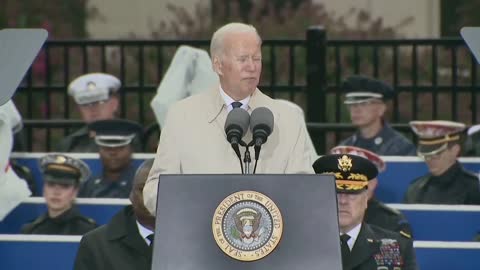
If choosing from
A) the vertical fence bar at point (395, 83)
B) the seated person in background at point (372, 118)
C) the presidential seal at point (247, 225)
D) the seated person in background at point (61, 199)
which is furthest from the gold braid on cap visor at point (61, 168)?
the presidential seal at point (247, 225)

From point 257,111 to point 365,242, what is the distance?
5.53ft

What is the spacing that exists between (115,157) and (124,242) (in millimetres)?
3671

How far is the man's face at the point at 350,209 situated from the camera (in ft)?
25.1

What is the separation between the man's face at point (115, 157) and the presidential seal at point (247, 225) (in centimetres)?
513

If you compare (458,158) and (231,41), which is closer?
(231,41)

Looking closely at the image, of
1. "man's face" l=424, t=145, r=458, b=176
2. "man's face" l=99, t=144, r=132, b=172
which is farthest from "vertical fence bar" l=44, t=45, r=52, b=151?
"man's face" l=424, t=145, r=458, b=176

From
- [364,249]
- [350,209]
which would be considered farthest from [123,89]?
[364,249]

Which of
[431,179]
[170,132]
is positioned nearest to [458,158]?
[431,179]

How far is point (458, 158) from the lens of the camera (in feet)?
34.6

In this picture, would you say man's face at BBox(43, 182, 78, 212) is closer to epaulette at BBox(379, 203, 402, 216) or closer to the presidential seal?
epaulette at BBox(379, 203, 402, 216)

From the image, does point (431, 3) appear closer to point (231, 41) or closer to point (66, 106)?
point (66, 106)

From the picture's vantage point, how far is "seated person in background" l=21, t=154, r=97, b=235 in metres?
9.75

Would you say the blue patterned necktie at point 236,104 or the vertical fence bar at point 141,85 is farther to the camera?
the vertical fence bar at point 141,85

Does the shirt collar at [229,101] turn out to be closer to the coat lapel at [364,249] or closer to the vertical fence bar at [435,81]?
the coat lapel at [364,249]
